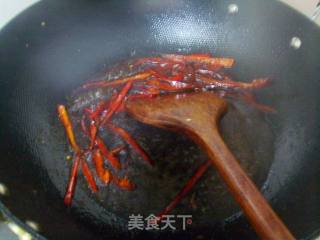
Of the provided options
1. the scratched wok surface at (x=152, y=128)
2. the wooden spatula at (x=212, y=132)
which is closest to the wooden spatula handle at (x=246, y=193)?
the wooden spatula at (x=212, y=132)

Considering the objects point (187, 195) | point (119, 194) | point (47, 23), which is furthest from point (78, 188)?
point (47, 23)

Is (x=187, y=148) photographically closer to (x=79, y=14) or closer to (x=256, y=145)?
(x=256, y=145)

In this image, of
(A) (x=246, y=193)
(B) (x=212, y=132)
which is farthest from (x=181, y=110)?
(A) (x=246, y=193)

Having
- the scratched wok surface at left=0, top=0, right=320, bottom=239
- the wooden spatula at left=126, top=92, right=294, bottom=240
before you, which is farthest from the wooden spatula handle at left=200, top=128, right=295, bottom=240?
the scratched wok surface at left=0, top=0, right=320, bottom=239

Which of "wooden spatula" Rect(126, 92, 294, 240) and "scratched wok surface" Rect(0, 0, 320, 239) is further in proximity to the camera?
"scratched wok surface" Rect(0, 0, 320, 239)

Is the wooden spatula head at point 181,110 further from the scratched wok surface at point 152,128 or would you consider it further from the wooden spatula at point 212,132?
the scratched wok surface at point 152,128

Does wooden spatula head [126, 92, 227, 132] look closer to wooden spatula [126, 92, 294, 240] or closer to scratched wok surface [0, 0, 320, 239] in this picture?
wooden spatula [126, 92, 294, 240]
